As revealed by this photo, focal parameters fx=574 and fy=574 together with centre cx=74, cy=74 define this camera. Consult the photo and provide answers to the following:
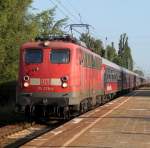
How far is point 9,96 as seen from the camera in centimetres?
3447

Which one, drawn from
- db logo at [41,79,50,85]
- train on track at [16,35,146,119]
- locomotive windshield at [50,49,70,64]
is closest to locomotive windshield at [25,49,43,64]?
train on track at [16,35,146,119]

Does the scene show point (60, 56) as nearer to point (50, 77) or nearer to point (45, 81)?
point (50, 77)

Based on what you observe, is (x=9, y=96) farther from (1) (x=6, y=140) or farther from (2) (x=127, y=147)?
(2) (x=127, y=147)

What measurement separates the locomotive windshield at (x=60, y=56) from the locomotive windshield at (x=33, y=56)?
458mm

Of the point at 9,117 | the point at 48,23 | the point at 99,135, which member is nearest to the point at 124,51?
the point at 48,23

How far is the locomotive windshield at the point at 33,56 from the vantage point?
2138 cm

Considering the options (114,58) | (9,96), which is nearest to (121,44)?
(114,58)

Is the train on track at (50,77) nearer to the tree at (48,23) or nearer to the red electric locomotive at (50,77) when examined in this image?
the red electric locomotive at (50,77)

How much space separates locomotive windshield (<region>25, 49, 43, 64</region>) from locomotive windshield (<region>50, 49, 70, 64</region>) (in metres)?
0.46

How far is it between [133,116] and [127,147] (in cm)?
965

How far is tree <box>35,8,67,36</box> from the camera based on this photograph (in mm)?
42281

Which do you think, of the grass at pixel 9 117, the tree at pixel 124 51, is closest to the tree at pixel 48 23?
the grass at pixel 9 117

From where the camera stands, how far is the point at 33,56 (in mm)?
21438

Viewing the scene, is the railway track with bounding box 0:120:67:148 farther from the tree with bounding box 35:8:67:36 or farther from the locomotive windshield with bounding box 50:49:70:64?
the tree with bounding box 35:8:67:36
